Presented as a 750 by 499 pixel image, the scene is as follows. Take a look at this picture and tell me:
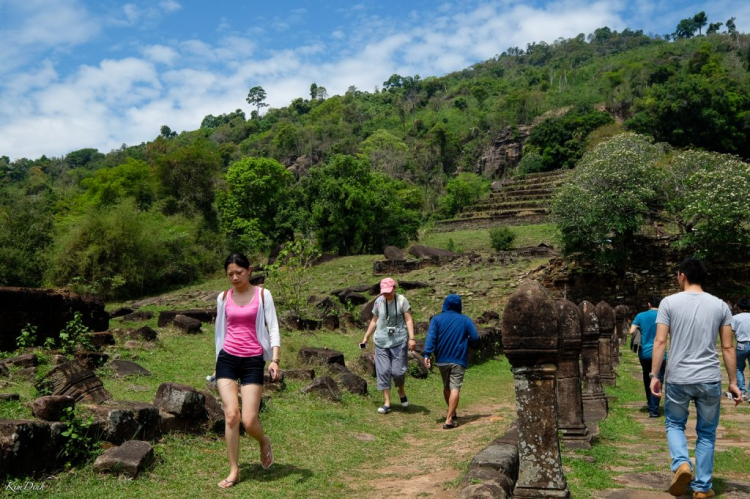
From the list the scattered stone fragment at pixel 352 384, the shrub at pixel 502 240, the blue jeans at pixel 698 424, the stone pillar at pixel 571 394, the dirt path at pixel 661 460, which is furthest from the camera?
the shrub at pixel 502 240

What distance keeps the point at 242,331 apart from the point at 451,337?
11.5ft

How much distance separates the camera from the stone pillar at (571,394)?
6656 mm

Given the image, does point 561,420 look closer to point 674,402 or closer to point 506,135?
point 674,402

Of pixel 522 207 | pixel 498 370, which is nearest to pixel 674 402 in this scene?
pixel 498 370

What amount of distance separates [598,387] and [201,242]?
35.1 meters

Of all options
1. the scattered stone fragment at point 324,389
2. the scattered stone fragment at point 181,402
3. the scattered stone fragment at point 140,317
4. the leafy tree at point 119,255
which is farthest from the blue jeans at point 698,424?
the leafy tree at point 119,255

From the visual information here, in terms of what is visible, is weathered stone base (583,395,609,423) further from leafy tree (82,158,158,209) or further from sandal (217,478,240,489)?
leafy tree (82,158,158,209)

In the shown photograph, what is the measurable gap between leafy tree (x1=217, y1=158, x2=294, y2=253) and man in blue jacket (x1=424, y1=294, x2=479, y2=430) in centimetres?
3787

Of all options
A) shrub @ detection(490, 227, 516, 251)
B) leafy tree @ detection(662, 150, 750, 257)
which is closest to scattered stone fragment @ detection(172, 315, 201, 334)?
leafy tree @ detection(662, 150, 750, 257)

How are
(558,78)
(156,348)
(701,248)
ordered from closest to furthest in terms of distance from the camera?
(156,348) < (701,248) < (558,78)

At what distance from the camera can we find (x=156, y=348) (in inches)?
427

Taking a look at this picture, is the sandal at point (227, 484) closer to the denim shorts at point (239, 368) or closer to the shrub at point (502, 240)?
the denim shorts at point (239, 368)

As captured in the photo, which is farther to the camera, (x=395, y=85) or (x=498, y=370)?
Answer: (x=395, y=85)

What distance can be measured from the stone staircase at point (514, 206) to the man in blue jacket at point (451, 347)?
39189 millimetres
